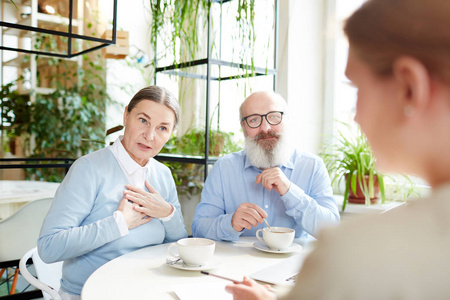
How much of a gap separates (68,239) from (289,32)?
80.6 inches

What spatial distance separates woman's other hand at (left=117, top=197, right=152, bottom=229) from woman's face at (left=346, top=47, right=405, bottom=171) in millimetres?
1226

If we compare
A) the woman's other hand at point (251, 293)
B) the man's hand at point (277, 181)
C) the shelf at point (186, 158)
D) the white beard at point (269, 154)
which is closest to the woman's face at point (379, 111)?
the woman's other hand at point (251, 293)

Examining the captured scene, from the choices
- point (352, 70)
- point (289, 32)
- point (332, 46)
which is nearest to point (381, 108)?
point (352, 70)

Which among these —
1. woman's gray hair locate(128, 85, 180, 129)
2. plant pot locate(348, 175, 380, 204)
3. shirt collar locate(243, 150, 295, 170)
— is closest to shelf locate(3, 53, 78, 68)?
woman's gray hair locate(128, 85, 180, 129)

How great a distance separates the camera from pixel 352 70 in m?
0.42

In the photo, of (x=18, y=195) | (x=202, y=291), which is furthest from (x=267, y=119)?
(x=18, y=195)

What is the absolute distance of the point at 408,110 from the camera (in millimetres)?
379

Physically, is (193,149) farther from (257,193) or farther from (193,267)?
(193,267)

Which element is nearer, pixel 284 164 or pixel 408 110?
pixel 408 110

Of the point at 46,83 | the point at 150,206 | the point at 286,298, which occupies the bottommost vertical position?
the point at 150,206

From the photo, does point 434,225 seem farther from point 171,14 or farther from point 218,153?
point 171,14

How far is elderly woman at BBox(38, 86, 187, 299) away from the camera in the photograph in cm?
145

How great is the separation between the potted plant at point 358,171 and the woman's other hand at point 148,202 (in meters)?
1.32

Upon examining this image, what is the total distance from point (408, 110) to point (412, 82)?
27mm
